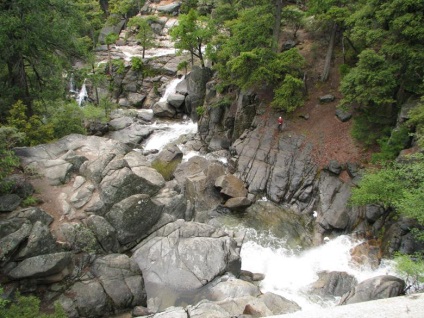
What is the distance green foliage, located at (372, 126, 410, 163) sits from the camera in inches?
648

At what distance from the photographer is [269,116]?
23.7 metres

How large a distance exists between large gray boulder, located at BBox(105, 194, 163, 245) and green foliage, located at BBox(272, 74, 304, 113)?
39.8ft

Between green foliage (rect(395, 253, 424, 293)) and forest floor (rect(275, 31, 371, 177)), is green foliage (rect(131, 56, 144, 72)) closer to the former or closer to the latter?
forest floor (rect(275, 31, 371, 177))

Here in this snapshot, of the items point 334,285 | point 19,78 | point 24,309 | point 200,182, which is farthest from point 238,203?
point 19,78

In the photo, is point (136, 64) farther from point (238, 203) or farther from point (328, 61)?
point (238, 203)

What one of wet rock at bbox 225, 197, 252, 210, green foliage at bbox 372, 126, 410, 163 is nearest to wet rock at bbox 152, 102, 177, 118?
wet rock at bbox 225, 197, 252, 210

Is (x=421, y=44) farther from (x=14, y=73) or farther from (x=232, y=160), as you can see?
(x=14, y=73)

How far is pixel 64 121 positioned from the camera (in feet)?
65.2

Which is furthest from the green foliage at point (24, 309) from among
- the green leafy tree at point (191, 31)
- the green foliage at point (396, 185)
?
the green leafy tree at point (191, 31)

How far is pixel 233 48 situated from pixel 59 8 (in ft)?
37.5

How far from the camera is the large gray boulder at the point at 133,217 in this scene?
44.7 ft

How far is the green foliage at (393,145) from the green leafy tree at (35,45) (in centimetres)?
1712

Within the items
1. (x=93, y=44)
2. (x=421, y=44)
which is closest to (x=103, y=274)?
(x=421, y=44)

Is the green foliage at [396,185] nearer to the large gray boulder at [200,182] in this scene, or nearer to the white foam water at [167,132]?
the large gray boulder at [200,182]
